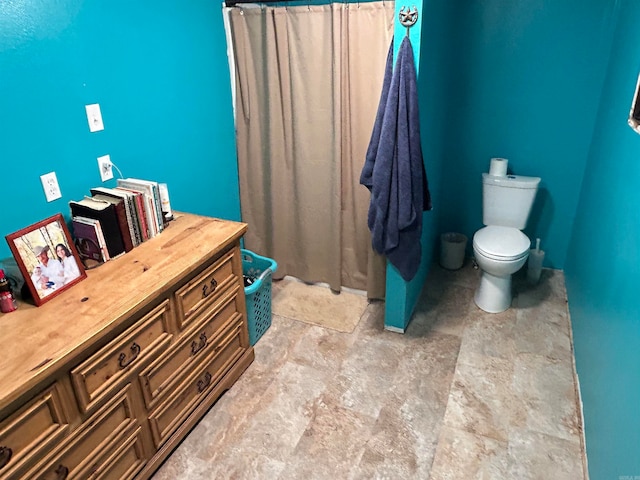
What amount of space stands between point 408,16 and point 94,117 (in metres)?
1.41

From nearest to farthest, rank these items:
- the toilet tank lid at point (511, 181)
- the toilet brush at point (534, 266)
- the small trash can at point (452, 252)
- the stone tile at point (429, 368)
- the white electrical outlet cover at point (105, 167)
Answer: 1. the white electrical outlet cover at point (105, 167)
2. the stone tile at point (429, 368)
3. the toilet tank lid at point (511, 181)
4. the toilet brush at point (534, 266)
5. the small trash can at point (452, 252)

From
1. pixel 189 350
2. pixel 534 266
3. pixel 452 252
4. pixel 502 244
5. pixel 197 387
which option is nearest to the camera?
pixel 189 350

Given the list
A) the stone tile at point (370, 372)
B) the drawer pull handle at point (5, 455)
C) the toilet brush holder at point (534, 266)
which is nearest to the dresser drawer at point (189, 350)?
the drawer pull handle at point (5, 455)

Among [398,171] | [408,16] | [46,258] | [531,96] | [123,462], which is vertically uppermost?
[408,16]

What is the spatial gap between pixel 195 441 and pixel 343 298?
1308 millimetres

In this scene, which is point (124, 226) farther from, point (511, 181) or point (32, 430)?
point (511, 181)

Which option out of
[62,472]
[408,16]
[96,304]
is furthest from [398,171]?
[62,472]

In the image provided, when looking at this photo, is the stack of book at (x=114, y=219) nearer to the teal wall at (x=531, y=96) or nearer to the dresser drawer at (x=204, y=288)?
the dresser drawer at (x=204, y=288)

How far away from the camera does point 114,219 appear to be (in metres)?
1.81

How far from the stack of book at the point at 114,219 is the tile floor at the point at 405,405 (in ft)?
2.86

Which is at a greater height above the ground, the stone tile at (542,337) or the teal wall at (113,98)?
the teal wall at (113,98)

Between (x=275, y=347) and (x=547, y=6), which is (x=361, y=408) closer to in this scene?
(x=275, y=347)

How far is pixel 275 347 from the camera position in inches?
99.4

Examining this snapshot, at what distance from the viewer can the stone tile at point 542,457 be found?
177 centimetres
